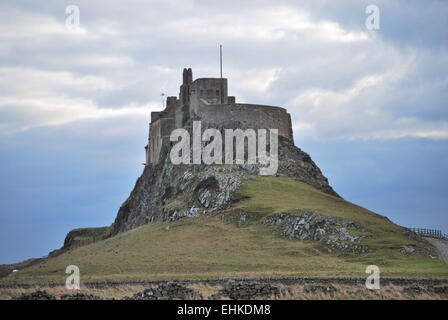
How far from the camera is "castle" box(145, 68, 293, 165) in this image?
380 feet

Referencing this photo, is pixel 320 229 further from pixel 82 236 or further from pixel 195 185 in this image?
pixel 82 236

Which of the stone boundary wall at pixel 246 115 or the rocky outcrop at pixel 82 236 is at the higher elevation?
the stone boundary wall at pixel 246 115

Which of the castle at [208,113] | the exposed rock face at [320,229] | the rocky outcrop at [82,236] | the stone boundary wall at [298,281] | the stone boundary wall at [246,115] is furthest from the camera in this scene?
the rocky outcrop at [82,236]

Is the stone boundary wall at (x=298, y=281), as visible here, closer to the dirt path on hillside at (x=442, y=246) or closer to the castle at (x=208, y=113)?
the dirt path on hillside at (x=442, y=246)

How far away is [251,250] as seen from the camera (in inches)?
3201

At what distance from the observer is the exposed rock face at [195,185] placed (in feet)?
336

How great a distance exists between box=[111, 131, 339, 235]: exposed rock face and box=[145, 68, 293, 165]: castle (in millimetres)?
4008

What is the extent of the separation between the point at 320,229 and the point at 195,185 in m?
27.2

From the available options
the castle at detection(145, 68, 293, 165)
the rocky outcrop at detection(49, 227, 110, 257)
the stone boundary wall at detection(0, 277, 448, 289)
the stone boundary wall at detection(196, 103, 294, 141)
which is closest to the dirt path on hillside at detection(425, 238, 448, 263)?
the stone boundary wall at detection(0, 277, 448, 289)

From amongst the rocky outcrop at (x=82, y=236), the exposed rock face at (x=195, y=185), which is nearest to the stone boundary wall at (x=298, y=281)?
the exposed rock face at (x=195, y=185)

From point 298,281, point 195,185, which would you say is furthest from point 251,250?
point 195,185

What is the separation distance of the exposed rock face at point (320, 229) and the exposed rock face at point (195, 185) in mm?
12632

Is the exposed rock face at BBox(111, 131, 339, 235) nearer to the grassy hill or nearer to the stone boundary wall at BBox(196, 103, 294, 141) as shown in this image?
the grassy hill
